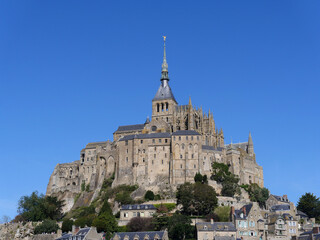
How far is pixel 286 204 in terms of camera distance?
294ft

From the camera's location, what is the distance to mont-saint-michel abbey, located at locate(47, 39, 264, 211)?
9844 centimetres

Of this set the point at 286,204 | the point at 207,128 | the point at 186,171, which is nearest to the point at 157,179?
the point at 186,171

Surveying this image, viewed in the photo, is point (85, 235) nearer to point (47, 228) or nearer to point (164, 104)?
point (47, 228)

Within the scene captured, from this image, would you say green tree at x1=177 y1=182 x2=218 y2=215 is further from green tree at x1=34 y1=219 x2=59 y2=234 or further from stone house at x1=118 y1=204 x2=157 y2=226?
Answer: green tree at x1=34 y1=219 x2=59 y2=234

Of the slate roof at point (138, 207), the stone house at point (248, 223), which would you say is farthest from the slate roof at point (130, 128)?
the stone house at point (248, 223)

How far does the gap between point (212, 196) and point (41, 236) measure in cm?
2908

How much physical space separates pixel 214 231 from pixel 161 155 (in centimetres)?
3007

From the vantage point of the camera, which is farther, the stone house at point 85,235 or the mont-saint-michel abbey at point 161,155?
the mont-saint-michel abbey at point 161,155

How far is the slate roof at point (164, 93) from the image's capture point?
4606 inches

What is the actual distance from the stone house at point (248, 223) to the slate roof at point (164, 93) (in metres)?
44.1

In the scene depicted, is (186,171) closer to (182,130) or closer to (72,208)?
(182,130)

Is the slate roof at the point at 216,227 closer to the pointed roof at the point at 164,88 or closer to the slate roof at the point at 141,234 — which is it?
the slate roof at the point at 141,234

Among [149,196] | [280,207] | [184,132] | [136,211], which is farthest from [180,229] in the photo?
[184,132]

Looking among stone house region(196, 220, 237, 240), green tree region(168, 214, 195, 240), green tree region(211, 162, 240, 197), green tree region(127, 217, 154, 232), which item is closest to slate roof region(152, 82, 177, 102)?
green tree region(211, 162, 240, 197)
